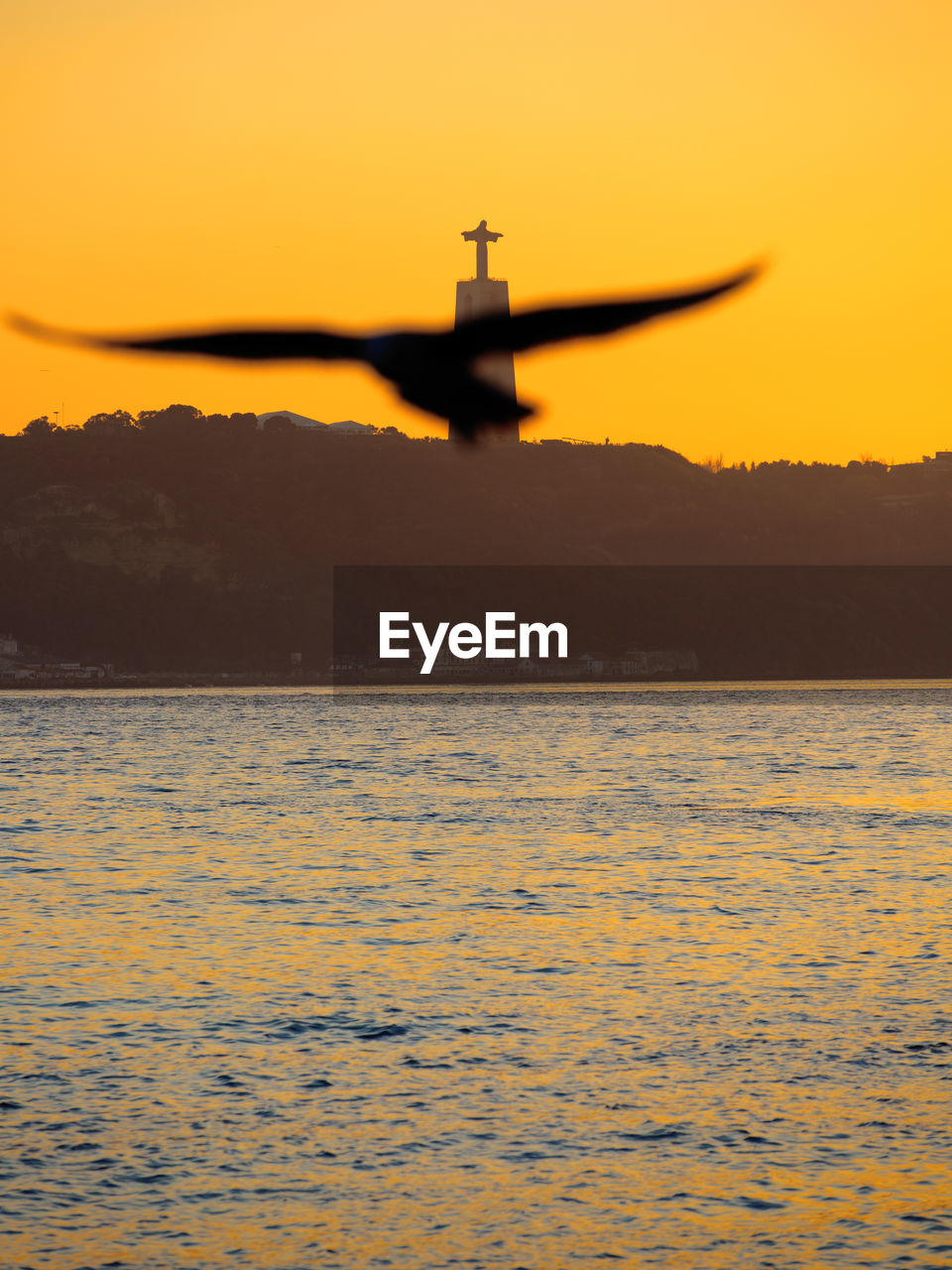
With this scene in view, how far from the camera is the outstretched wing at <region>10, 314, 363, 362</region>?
13789 millimetres

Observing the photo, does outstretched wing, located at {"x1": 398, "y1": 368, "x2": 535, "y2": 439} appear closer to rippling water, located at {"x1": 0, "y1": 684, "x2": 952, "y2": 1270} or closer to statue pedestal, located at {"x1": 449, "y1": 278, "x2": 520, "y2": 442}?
statue pedestal, located at {"x1": 449, "y1": 278, "x2": 520, "y2": 442}

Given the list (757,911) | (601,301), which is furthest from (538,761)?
(601,301)

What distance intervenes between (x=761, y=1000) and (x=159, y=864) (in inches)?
1214

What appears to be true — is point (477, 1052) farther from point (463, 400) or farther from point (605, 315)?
point (605, 315)

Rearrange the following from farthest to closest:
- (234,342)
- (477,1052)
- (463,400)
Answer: (477,1052)
(463,400)
(234,342)

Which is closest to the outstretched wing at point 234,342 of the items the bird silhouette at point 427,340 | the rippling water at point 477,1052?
the bird silhouette at point 427,340

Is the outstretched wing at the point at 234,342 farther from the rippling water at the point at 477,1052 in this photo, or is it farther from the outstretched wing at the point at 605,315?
the rippling water at the point at 477,1052

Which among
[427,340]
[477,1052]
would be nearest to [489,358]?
[427,340]

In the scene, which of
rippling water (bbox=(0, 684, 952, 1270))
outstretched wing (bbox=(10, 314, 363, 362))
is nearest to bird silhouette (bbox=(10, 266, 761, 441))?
outstretched wing (bbox=(10, 314, 363, 362))

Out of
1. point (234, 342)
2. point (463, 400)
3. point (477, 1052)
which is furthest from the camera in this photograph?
point (477, 1052)

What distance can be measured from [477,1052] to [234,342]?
47.4ft

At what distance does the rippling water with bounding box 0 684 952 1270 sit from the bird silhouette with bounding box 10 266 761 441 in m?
7.76

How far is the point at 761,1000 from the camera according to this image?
30.9 metres

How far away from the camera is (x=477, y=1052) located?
2600 cm
